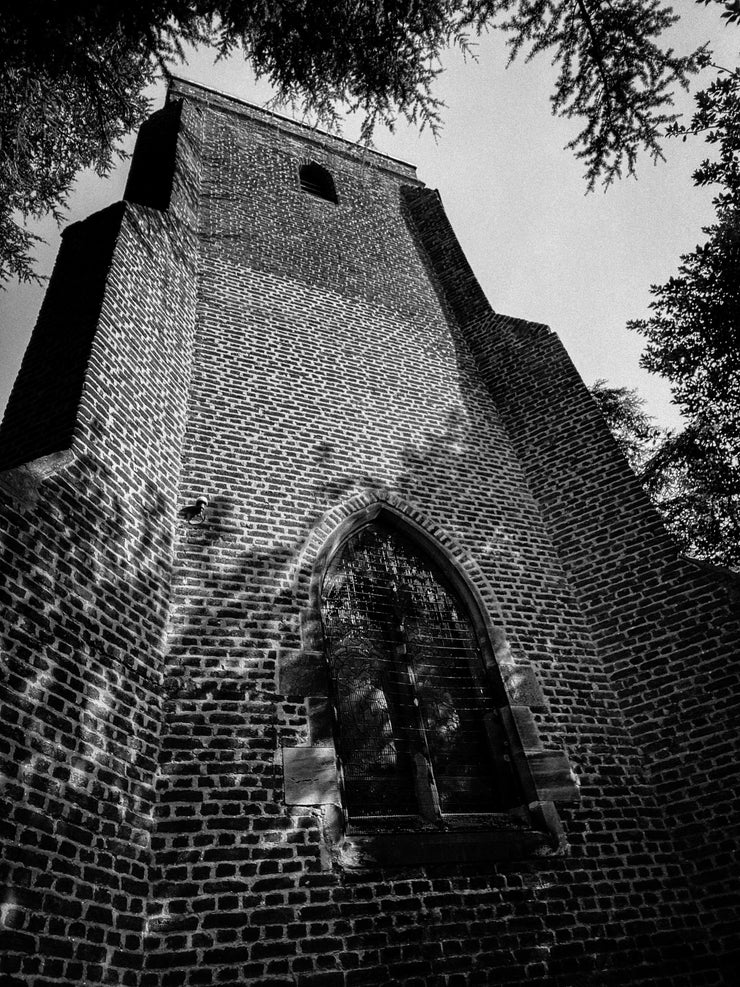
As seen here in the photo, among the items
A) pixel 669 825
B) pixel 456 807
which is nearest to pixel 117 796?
pixel 456 807

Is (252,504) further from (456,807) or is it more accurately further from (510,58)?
(510,58)

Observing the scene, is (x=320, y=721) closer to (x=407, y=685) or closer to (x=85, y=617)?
(x=407, y=685)

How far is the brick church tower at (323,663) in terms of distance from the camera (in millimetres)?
3650

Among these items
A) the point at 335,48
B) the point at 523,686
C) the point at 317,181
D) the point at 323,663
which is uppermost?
the point at 317,181

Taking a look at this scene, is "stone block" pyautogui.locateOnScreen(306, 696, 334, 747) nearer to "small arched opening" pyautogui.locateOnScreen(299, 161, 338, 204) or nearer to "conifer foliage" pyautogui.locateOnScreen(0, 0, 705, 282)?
"conifer foliage" pyautogui.locateOnScreen(0, 0, 705, 282)

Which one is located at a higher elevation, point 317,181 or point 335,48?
point 317,181

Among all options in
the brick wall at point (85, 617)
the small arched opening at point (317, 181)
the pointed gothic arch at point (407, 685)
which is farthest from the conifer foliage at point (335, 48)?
the small arched opening at point (317, 181)

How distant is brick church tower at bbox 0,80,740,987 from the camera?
3.65 metres

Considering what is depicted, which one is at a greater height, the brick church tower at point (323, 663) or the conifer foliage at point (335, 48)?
the conifer foliage at point (335, 48)

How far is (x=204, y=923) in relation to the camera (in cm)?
365

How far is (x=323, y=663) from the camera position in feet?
17.0

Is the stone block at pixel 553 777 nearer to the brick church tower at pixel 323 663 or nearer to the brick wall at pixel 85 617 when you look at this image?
the brick church tower at pixel 323 663

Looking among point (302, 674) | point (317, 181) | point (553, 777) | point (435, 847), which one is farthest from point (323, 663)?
point (317, 181)

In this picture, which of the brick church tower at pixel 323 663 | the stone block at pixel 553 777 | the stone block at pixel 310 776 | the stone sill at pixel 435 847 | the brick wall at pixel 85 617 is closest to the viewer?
the brick wall at pixel 85 617
